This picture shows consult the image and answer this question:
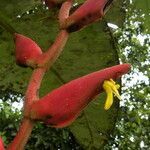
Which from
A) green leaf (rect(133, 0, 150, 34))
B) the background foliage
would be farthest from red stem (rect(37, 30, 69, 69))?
green leaf (rect(133, 0, 150, 34))

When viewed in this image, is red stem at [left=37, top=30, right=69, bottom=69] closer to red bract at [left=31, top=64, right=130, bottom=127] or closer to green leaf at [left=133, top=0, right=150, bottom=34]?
red bract at [left=31, top=64, right=130, bottom=127]

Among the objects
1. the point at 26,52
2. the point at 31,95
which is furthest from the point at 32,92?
the point at 26,52

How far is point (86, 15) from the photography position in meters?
0.75

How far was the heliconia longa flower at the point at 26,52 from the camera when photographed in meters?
0.76

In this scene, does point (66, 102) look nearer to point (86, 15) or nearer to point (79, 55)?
point (86, 15)

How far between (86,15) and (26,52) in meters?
0.11

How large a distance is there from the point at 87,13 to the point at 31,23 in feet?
1.76

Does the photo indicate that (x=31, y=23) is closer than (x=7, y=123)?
Yes

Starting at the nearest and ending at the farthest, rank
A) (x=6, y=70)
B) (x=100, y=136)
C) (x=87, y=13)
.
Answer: (x=87, y=13) < (x=100, y=136) < (x=6, y=70)

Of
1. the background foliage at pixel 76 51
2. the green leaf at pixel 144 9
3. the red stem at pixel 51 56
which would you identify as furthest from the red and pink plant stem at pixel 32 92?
the green leaf at pixel 144 9

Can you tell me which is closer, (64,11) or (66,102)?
(66,102)

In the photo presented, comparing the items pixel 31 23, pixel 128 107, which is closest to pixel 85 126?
pixel 31 23

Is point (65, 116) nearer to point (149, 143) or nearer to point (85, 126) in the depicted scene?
point (85, 126)

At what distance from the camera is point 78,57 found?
128 cm
